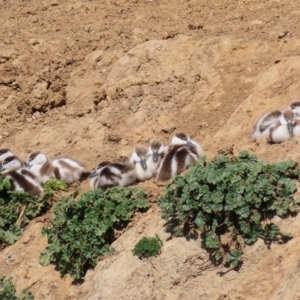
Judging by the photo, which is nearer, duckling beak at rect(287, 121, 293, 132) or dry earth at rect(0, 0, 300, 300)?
dry earth at rect(0, 0, 300, 300)

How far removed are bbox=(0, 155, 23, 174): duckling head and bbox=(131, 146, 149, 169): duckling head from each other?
1.74 m

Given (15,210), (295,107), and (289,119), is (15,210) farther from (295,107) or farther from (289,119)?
(295,107)

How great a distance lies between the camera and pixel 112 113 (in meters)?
11.8

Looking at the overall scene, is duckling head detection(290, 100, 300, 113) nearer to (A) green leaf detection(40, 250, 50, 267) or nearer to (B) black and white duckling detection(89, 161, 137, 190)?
(B) black and white duckling detection(89, 161, 137, 190)

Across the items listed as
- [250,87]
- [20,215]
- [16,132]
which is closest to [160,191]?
[20,215]

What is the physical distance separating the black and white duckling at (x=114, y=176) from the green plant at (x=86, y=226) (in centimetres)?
68

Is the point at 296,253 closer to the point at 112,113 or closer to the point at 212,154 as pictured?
the point at 212,154

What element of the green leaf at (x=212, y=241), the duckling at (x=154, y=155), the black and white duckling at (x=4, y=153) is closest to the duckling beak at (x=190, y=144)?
the duckling at (x=154, y=155)

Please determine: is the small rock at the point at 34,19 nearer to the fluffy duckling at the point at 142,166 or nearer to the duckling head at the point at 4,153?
Result: the duckling head at the point at 4,153

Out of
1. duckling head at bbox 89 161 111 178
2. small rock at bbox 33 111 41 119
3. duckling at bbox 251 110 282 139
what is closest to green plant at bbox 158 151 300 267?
duckling at bbox 251 110 282 139

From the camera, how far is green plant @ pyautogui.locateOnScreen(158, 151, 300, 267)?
786 centimetres

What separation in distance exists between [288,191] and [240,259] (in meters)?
0.86

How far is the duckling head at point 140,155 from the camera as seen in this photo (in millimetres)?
10164

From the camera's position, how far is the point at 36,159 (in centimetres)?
1096
